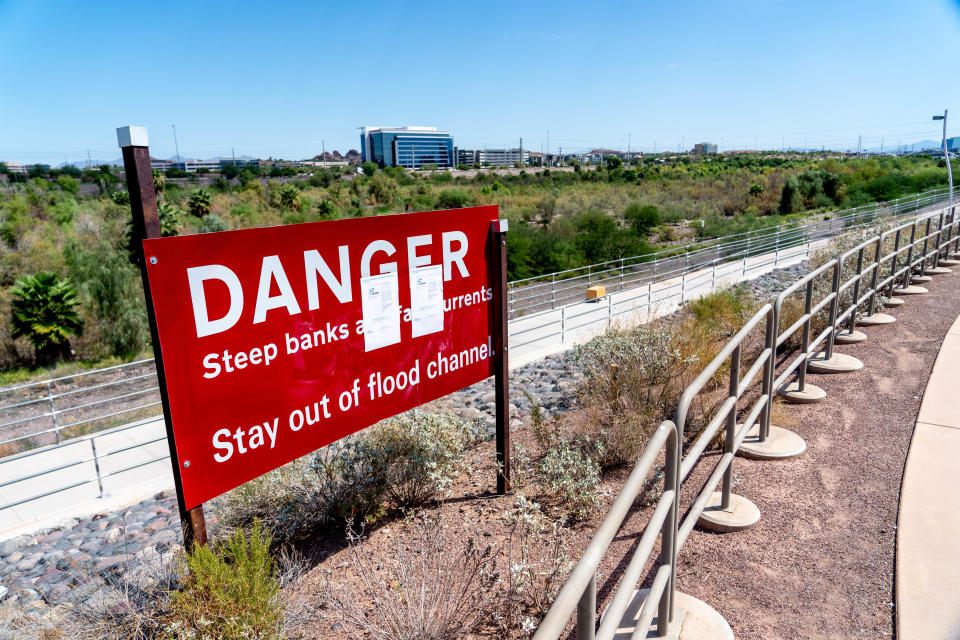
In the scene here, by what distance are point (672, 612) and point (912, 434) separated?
10.0 feet

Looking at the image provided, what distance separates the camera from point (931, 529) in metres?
3.49

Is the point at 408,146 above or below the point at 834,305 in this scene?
above

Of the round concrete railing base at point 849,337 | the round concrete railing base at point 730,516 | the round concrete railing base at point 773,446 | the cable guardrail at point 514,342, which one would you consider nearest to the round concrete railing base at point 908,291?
the cable guardrail at point 514,342

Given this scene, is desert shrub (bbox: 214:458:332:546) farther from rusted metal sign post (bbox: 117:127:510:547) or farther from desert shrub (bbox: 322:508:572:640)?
rusted metal sign post (bbox: 117:127:510:547)

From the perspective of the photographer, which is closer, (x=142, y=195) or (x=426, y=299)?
(x=142, y=195)

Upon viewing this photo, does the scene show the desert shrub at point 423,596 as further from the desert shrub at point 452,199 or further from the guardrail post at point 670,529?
the desert shrub at point 452,199

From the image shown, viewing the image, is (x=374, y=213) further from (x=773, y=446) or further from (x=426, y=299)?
(x=773, y=446)

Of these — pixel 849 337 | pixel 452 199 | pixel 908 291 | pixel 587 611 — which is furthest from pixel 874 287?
pixel 452 199

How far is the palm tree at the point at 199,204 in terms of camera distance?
39844mm

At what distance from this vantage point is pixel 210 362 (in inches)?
114

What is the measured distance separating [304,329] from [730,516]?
8.46 ft

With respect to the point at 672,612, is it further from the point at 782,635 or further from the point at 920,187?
the point at 920,187

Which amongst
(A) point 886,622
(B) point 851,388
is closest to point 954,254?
(B) point 851,388

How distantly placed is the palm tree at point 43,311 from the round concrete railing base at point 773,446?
20.9 meters
